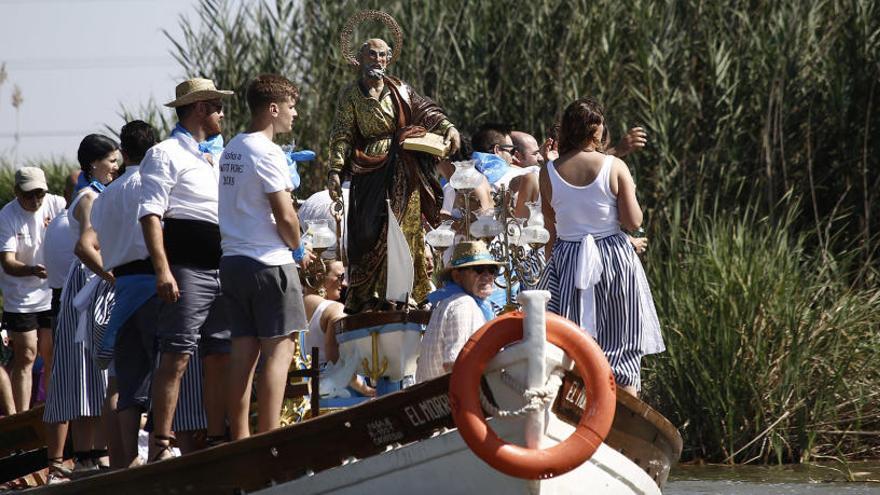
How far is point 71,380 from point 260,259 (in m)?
2.12

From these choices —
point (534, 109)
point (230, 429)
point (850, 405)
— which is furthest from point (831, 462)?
point (534, 109)

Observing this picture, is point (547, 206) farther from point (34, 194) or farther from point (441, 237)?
point (34, 194)

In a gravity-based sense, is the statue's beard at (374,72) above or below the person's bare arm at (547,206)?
above

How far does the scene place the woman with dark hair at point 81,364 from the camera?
902 cm

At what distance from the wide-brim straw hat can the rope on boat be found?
123 cm

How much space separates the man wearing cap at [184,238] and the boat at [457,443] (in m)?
0.45

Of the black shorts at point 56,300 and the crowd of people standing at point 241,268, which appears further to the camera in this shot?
the black shorts at point 56,300

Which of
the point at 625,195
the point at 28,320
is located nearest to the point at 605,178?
the point at 625,195

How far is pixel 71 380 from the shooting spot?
363 inches

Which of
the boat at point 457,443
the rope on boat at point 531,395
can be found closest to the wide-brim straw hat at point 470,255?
the boat at point 457,443

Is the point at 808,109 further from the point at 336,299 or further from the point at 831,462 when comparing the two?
the point at 336,299

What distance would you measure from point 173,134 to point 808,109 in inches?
307

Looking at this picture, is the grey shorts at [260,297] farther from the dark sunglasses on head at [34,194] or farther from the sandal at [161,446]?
the dark sunglasses on head at [34,194]

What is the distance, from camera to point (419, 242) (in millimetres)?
9719
